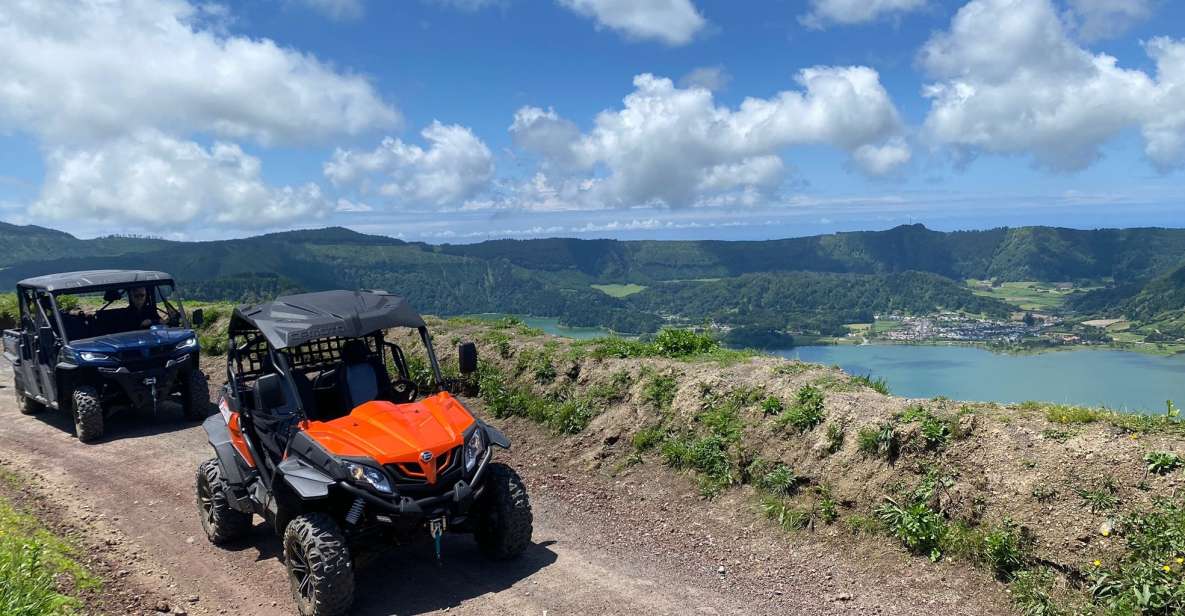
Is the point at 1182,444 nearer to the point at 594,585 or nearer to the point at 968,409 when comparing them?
the point at 968,409

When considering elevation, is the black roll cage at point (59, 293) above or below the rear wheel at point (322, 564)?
above

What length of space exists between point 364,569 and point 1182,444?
839cm

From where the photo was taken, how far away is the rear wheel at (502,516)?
7.18m

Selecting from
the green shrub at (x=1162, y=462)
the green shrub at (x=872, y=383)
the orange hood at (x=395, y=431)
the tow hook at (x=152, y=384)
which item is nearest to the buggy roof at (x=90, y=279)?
the tow hook at (x=152, y=384)

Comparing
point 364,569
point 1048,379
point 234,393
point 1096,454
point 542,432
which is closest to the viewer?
point 1096,454

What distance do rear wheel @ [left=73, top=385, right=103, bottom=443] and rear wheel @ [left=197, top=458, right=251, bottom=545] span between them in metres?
6.45

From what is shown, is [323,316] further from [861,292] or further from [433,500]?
[861,292]

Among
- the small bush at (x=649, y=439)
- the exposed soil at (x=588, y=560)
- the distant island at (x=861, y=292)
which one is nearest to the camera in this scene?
the exposed soil at (x=588, y=560)

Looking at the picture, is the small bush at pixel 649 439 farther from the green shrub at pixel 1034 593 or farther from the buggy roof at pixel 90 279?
the buggy roof at pixel 90 279

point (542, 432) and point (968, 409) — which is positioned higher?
point (968, 409)

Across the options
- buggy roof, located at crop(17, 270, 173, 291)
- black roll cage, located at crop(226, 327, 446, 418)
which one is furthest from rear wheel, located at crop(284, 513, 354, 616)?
buggy roof, located at crop(17, 270, 173, 291)

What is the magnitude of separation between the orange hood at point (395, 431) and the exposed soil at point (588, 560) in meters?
1.41

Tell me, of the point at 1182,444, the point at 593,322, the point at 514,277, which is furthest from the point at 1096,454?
the point at 514,277

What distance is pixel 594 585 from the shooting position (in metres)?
7.09
